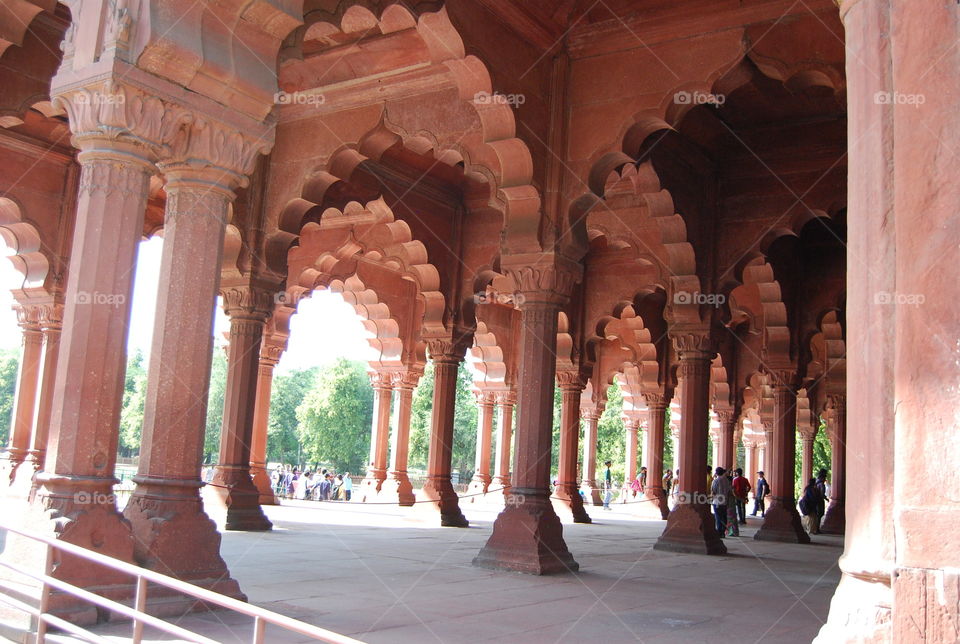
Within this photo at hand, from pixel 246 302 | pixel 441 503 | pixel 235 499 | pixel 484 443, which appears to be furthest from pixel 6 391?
pixel 235 499

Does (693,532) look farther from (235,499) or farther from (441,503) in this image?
(235,499)

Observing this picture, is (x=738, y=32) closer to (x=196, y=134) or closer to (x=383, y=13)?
(x=383, y=13)

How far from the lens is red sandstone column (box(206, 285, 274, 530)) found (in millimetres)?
12094

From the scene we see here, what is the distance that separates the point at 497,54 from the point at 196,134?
428 cm

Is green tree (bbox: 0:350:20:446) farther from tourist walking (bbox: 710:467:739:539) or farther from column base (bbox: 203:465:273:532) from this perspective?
tourist walking (bbox: 710:467:739:539)

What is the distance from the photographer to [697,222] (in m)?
13.3

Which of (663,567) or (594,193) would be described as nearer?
(594,193)

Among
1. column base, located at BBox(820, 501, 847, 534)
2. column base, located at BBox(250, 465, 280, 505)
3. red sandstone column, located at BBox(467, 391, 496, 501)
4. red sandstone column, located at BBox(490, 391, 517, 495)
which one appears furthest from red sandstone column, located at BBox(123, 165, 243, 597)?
column base, located at BBox(820, 501, 847, 534)

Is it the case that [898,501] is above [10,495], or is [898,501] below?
above

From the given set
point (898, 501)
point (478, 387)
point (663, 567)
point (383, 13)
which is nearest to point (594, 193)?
point (383, 13)

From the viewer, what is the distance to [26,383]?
1512cm

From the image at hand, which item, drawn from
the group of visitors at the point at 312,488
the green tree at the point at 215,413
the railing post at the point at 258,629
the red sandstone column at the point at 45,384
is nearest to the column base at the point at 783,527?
the red sandstone column at the point at 45,384

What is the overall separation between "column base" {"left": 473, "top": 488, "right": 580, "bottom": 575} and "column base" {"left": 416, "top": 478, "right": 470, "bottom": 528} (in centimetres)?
516

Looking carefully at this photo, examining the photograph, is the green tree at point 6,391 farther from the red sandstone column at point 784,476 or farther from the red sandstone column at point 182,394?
the red sandstone column at point 182,394
